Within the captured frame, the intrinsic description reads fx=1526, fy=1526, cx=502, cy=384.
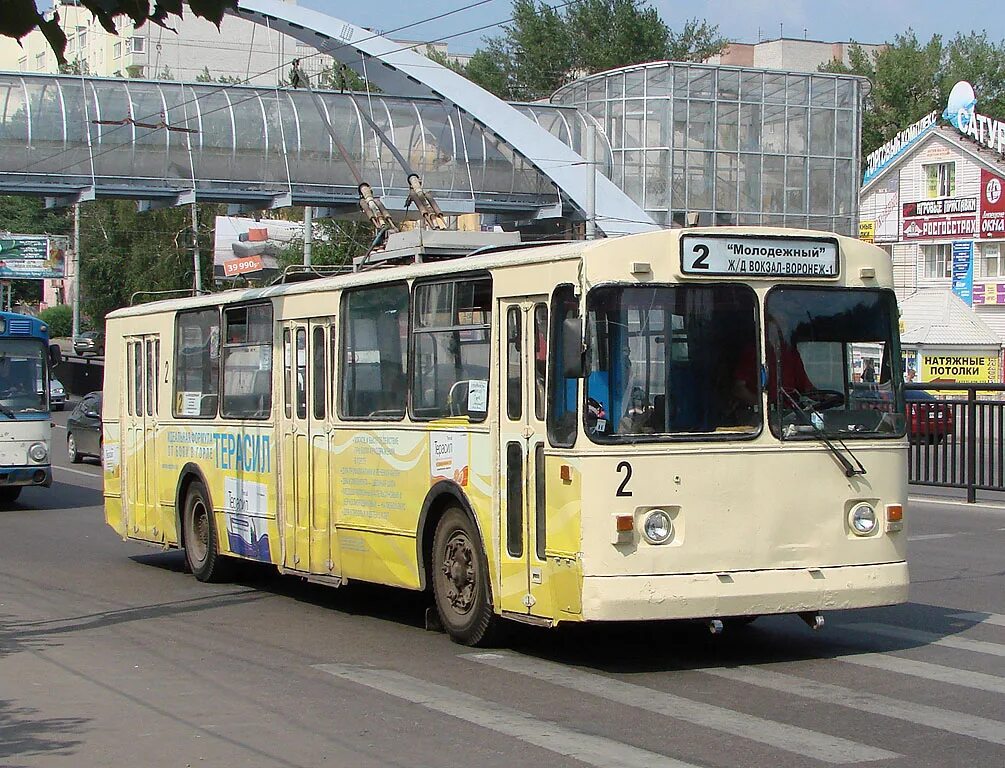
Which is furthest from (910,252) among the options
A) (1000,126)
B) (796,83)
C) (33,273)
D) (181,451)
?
(181,451)

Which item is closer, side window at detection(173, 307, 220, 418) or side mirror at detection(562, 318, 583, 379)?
side mirror at detection(562, 318, 583, 379)

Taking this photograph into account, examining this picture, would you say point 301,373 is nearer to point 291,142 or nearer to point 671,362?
point 671,362

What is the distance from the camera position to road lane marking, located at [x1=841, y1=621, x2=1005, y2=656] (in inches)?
396

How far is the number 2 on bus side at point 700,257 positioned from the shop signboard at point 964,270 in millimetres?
52197

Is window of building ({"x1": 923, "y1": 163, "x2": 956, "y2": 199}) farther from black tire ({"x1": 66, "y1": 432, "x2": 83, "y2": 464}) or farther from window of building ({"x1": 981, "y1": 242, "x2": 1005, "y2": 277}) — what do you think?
black tire ({"x1": 66, "y1": 432, "x2": 83, "y2": 464})

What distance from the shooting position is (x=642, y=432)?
923 centimetres

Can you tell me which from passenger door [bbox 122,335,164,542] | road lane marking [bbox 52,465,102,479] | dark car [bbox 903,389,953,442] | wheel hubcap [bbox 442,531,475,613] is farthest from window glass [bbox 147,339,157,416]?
road lane marking [bbox 52,465,102,479]

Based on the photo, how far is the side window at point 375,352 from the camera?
11516mm

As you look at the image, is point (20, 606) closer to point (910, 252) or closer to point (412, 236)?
point (412, 236)

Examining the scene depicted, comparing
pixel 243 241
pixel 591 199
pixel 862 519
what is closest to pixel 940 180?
pixel 591 199

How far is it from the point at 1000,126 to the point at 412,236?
52.5 m

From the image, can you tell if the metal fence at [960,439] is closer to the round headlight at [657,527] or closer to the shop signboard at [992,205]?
the round headlight at [657,527]

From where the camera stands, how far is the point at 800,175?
2208 inches

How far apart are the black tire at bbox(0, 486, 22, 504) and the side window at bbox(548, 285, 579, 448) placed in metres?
16.8
